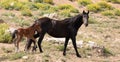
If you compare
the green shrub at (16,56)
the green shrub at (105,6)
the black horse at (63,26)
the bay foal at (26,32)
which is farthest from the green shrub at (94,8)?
the green shrub at (16,56)

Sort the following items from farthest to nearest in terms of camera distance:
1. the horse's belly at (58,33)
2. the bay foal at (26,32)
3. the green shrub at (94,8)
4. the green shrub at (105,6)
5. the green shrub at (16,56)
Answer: the green shrub at (105,6) → the green shrub at (94,8) → the horse's belly at (58,33) → the bay foal at (26,32) → the green shrub at (16,56)

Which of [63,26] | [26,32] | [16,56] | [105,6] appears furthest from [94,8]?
[16,56]

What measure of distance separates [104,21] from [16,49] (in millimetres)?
12876

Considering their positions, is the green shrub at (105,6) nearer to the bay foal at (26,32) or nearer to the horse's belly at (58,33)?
the horse's belly at (58,33)

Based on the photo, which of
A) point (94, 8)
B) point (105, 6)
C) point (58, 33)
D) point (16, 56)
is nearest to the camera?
point (16, 56)

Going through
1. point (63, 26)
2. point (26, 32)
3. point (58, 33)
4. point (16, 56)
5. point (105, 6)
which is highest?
point (26, 32)

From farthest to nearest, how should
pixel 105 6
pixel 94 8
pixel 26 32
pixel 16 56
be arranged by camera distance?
pixel 105 6 < pixel 94 8 < pixel 26 32 < pixel 16 56

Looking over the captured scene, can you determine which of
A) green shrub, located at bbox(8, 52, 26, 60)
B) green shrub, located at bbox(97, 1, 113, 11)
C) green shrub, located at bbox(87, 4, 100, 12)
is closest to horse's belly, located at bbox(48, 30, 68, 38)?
green shrub, located at bbox(8, 52, 26, 60)

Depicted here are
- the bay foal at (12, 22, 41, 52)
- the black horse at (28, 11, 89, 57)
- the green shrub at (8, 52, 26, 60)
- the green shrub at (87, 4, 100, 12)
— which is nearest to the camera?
the green shrub at (8, 52, 26, 60)

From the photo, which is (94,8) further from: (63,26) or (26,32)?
(26,32)

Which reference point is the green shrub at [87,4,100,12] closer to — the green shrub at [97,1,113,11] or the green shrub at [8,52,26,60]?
the green shrub at [97,1,113,11]

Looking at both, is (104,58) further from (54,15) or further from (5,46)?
(54,15)

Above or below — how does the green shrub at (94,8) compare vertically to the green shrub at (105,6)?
above

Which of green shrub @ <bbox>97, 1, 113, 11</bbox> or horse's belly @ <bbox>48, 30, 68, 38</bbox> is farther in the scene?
green shrub @ <bbox>97, 1, 113, 11</bbox>
